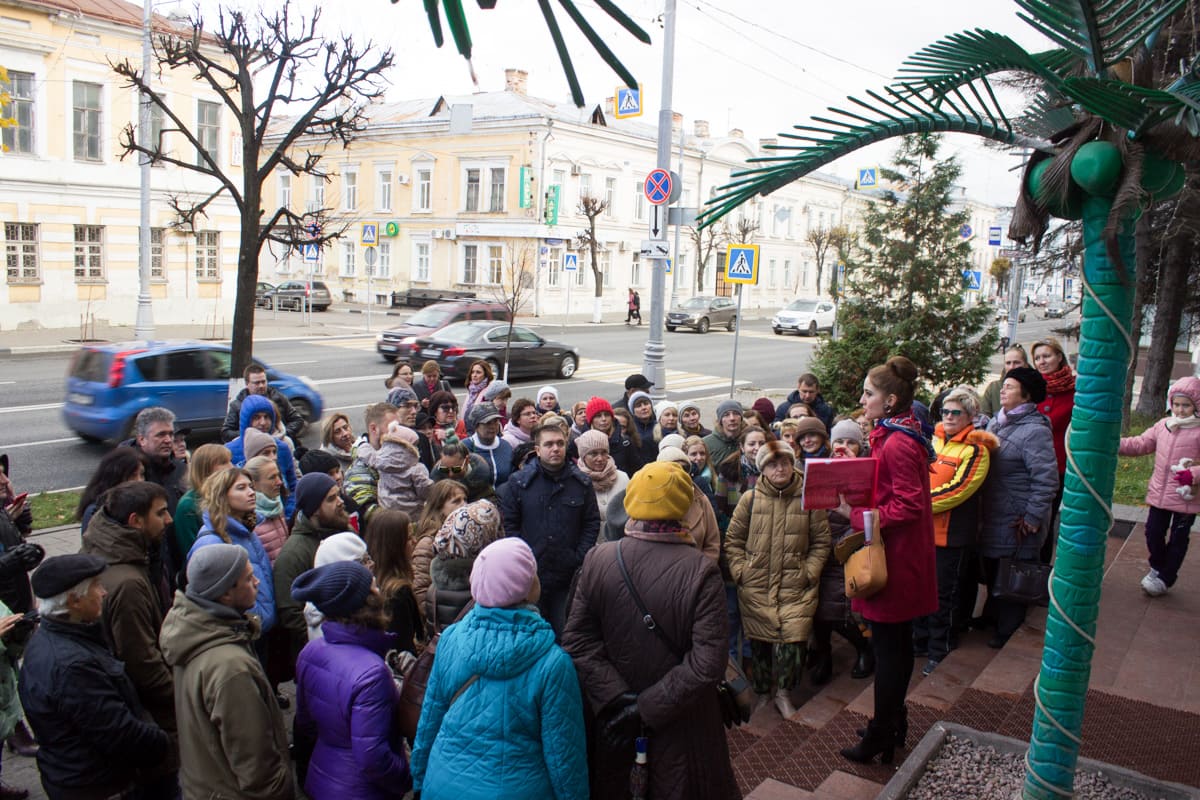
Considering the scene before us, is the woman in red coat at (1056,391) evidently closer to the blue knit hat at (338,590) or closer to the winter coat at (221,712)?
the blue knit hat at (338,590)

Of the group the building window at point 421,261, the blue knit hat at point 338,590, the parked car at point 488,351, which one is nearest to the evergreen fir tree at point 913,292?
the parked car at point 488,351

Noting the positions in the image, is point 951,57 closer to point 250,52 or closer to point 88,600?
point 88,600

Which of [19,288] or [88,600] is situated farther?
[19,288]

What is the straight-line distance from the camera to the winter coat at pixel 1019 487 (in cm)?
578

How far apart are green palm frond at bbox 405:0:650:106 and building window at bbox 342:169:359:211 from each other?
54043 mm

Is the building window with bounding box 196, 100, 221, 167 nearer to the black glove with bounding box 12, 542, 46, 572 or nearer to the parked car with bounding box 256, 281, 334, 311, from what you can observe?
the parked car with bounding box 256, 281, 334, 311

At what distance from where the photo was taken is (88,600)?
11.3 feet

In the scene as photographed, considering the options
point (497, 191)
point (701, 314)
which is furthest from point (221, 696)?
point (497, 191)

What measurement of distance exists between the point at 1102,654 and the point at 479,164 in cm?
4461

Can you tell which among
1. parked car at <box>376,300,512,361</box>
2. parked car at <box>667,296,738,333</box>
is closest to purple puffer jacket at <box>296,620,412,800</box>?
parked car at <box>376,300,512,361</box>

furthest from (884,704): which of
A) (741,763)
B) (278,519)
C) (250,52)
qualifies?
(250,52)

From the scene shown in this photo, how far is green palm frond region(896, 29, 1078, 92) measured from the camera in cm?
298

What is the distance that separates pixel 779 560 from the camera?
5324 mm

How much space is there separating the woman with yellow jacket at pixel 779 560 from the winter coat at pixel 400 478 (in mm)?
2266
